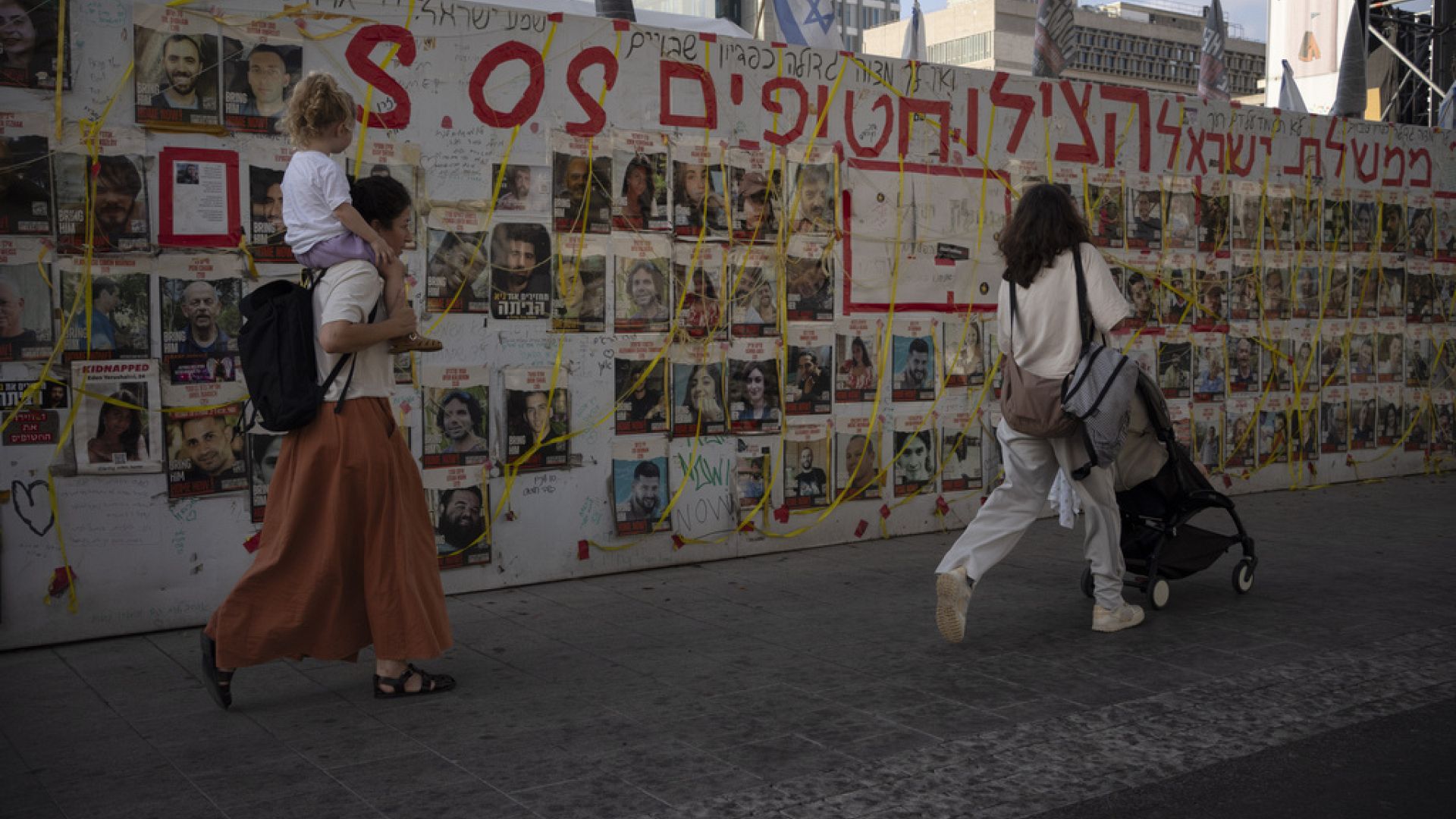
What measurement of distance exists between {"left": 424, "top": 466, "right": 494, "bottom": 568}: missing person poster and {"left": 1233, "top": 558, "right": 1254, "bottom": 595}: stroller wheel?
3.42 metres

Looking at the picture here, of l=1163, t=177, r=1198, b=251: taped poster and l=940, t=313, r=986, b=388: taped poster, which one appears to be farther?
l=1163, t=177, r=1198, b=251: taped poster

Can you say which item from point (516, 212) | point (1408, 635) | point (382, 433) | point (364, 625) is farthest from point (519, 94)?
point (1408, 635)

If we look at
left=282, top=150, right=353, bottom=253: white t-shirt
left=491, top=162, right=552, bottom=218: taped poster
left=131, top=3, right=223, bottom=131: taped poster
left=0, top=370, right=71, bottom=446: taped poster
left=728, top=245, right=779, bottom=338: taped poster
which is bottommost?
left=0, top=370, right=71, bottom=446: taped poster

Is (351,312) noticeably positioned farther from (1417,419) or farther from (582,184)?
(1417,419)

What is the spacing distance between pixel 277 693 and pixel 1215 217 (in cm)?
702

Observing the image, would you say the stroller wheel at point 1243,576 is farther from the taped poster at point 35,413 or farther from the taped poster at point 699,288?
the taped poster at point 35,413

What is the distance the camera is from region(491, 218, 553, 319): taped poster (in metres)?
6.30

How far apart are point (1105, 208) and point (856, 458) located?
253 cm

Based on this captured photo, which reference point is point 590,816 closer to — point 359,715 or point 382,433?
point 359,715

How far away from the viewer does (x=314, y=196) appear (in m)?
4.50

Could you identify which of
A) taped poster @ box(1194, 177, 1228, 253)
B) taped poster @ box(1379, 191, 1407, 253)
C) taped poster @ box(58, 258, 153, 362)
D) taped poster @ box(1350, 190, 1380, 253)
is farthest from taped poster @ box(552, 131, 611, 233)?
taped poster @ box(1379, 191, 1407, 253)

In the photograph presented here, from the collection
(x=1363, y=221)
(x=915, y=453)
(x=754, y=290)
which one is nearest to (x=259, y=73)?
(x=754, y=290)

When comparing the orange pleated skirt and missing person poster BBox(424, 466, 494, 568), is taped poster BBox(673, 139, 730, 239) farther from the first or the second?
the orange pleated skirt

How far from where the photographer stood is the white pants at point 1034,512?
5344 mm
